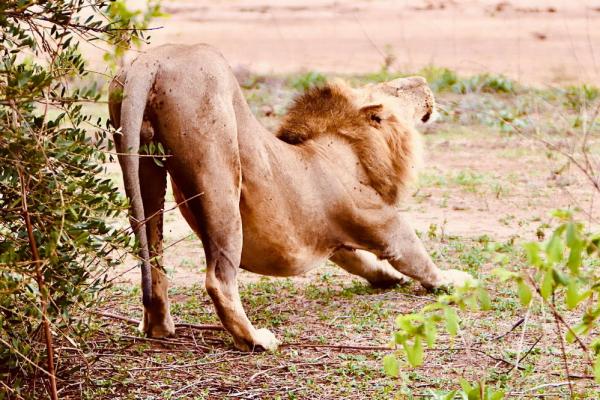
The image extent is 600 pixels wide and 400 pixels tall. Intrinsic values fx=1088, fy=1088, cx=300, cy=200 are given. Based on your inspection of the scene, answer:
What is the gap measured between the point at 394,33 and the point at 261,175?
1202 centimetres

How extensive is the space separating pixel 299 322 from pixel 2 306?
2.10 metres

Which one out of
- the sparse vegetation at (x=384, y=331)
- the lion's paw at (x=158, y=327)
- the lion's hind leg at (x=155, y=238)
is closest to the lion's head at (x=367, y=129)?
the sparse vegetation at (x=384, y=331)

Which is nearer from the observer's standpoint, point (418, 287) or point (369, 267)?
point (369, 267)

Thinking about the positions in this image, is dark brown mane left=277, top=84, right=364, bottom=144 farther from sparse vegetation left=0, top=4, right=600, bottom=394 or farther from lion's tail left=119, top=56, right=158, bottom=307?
lion's tail left=119, top=56, right=158, bottom=307

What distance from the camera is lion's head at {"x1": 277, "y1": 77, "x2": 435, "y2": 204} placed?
5.47 m

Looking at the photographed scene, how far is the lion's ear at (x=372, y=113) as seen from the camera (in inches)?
219

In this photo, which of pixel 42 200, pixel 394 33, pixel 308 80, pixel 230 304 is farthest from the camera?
pixel 394 33

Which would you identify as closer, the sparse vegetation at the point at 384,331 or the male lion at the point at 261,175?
the sparse vegetation at the point at 384,331

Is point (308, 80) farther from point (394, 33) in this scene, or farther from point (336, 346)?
point (336, 346)

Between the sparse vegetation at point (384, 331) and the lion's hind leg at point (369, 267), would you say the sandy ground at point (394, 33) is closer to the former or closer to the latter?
the sparse vegetation at point (384, 331)

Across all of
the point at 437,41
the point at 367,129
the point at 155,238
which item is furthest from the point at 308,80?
the point at 155,238

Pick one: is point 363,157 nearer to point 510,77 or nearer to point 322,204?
point 322,204

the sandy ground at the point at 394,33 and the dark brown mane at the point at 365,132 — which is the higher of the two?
the dark brown mane at the point at 365,132

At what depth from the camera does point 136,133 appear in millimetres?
4309
